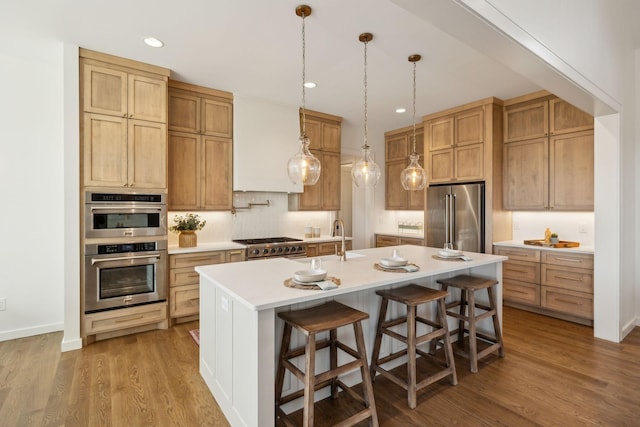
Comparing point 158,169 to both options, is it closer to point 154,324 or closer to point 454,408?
point 154,324

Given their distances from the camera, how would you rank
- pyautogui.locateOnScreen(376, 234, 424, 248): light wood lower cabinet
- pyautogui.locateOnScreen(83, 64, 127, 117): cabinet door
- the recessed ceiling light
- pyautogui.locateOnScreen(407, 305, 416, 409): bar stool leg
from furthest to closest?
pyautogui.locateOnScreen(376, 234, 424, 248): light wood lower cabinet, pyautogui.locateOnScreen(83, 64, 127, 117): cabinet door, the recessed ceiling light, pyautogui.locateOnScreen(407, 305, 416, 409): bar stool leg

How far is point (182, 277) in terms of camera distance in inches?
142

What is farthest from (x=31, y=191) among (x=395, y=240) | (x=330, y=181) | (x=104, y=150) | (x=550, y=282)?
(x=550, y=282)

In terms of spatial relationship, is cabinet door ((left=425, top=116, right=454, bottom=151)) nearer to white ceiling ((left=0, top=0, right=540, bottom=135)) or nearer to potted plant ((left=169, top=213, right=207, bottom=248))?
white ceiling ((left=0, top=0, right=540, bottom=135))

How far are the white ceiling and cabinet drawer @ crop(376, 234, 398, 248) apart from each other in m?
2.52

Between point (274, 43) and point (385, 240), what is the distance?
157 inches

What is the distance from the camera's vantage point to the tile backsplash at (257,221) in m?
4.34

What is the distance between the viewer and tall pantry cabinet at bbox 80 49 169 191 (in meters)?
3.03

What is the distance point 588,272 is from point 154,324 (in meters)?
4.86

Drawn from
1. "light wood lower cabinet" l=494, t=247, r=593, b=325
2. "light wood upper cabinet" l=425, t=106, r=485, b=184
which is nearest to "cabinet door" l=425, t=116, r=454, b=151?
"light wood upper cabinet" l=425, t=106, r=485, b=184

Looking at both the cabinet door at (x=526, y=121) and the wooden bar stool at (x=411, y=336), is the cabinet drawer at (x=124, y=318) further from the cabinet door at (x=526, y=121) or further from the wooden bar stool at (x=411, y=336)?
the cabinet door at (x=526, y=121)

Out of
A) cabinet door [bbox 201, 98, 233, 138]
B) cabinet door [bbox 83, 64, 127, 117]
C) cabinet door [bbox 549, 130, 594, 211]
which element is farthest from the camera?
cabinet door [bbox 201, 98, 233, 138]

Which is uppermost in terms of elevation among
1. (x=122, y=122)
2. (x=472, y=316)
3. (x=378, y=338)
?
(x=122, y=122)

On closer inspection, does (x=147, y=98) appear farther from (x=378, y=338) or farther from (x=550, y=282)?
(x=550, y=282)
